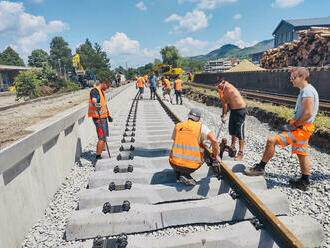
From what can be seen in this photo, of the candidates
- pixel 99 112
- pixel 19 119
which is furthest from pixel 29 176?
pixel 19 119

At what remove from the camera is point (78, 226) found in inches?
109

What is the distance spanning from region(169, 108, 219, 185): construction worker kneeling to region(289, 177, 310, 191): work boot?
1526 millimetres

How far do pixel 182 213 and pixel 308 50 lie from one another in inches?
847

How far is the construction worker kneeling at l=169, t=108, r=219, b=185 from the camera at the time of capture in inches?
134

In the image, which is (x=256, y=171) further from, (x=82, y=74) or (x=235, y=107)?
(x=82, y=74)

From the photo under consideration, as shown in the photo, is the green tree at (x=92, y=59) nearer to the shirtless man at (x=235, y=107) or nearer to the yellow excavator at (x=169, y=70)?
the yellow excavator at (x=169, y=70)

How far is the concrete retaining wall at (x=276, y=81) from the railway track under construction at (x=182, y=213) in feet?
34.9

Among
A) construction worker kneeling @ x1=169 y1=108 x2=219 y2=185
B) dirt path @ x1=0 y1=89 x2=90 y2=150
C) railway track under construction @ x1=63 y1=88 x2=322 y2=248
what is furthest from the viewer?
dirt path @ x1=0 y1=89 x2=90 y2=150

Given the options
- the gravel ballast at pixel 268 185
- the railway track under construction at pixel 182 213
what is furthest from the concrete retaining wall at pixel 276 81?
the railway track under construction at pixel 182 213

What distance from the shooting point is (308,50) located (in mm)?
19438

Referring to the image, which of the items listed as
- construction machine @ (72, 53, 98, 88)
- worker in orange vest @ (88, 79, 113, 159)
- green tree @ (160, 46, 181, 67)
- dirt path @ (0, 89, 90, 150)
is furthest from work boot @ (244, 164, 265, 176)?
green tree @ (160, 46, 181, 67)

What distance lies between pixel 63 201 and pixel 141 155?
177 cm

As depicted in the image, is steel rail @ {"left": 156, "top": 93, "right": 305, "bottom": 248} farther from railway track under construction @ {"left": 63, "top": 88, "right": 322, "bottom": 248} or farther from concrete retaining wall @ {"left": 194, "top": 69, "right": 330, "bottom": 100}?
concrete retaining wall @ {"left": 194, "top": 69, "right": 330, "bottom": 100}

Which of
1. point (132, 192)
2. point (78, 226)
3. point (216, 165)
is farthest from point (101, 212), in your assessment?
point (216, 165)
